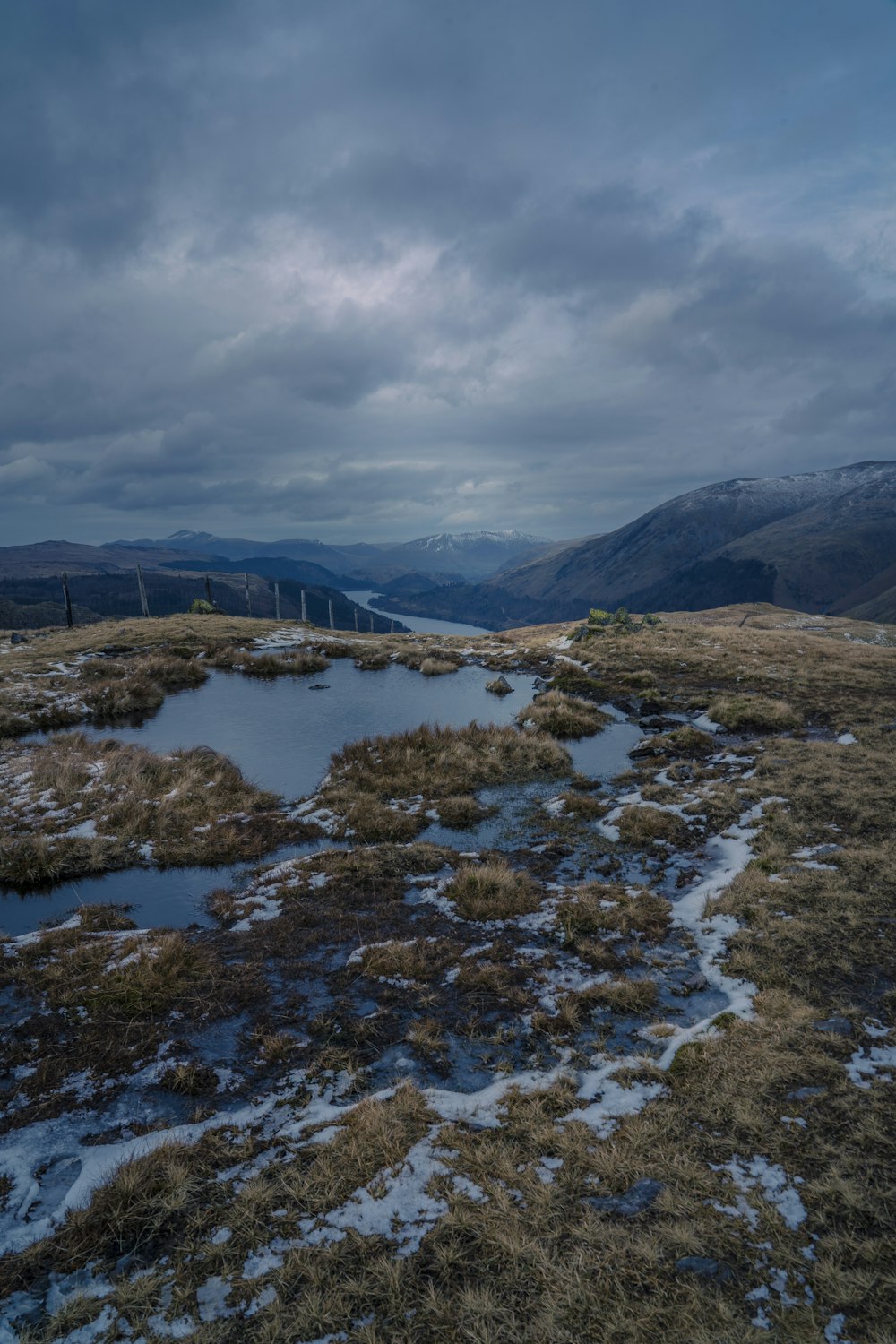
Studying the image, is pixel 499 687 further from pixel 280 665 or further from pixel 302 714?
pixel 280 665

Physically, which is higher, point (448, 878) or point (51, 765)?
point (51, 765)

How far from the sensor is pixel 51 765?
17.5 m

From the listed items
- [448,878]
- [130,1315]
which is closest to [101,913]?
[448,878]

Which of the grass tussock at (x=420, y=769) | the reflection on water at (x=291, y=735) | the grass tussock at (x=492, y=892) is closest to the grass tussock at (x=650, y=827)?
the reflection on water at (x=291, y=735)

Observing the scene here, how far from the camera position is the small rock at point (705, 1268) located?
4.68 m

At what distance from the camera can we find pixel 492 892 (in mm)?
12000

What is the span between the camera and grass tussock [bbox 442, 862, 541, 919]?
1139cm

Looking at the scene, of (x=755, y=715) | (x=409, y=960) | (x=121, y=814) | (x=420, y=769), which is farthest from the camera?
(x=755, y=715)

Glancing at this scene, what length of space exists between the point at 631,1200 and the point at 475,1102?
2.01 m

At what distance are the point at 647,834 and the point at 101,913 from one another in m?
12.8

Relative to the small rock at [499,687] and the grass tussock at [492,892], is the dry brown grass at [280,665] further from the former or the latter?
the grass tussock at [492,892]

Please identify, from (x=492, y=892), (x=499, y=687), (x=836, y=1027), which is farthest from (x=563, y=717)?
(x=836, y=1027)

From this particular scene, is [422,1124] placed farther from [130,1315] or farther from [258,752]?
[258,752]

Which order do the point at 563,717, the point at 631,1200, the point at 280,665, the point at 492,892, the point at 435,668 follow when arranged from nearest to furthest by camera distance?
the point at 631,1200 → the point at 492,892 → the point at 563,717 → the point at 280,665 → the point at 435,668
